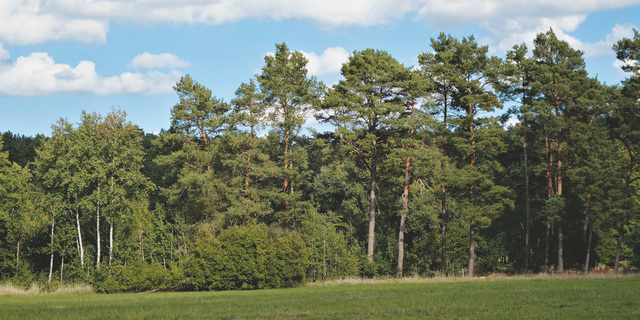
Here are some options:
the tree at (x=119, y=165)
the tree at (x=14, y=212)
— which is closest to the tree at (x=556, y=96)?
the tree at (x=119, y=165)

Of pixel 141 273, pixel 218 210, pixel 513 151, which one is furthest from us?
pixel 513 151

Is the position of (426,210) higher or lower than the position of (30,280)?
higher

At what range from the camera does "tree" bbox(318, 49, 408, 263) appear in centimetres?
4269

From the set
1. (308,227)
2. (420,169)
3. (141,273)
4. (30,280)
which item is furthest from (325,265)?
(30,280)

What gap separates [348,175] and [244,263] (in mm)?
15716

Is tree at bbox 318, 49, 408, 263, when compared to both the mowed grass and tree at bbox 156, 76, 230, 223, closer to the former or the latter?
tree at bbox 156, 76, 230, 223

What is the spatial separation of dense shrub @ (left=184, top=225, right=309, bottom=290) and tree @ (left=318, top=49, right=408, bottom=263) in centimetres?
885

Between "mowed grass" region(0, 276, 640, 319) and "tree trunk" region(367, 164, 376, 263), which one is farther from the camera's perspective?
"tree trunk" region(367, 164, 376, 263)

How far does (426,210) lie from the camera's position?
47.2 m

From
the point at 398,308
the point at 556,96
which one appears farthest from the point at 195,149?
the point at 398,308

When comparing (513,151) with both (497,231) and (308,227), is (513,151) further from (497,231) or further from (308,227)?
(308,227)

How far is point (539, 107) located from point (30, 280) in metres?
38.4

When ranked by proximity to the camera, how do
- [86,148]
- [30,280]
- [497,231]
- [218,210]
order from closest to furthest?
1. [86,148]
2. [30,280]
3. [218,210]
4. [497,231]

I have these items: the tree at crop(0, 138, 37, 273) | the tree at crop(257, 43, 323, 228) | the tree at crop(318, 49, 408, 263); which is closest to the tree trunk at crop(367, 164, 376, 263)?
the tree at crop(318, 49, 408, 263)
